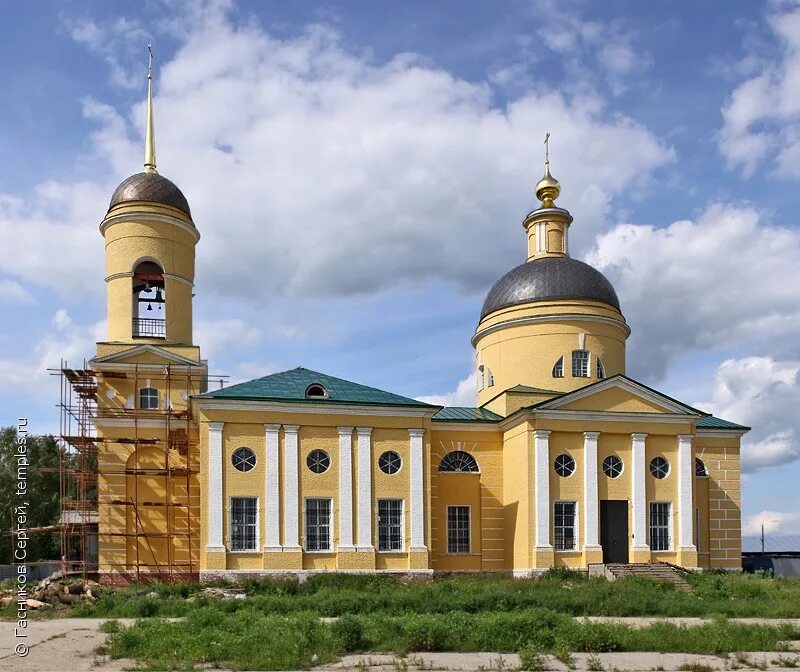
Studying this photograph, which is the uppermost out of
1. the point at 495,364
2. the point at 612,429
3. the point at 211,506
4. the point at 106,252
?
the point at 106,252

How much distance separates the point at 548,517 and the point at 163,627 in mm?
16119

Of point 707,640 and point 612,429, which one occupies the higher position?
point 612,429

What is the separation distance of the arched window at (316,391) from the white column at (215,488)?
2.91 metres

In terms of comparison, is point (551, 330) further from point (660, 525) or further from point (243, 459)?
point (243, 459)

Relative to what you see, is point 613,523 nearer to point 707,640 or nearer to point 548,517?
point 548,517

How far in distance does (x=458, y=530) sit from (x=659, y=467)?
6957 mm

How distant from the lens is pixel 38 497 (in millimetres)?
46125

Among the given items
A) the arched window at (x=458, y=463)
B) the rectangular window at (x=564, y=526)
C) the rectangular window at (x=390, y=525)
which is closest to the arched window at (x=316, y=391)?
the rectangular window at (x=390, y=525)

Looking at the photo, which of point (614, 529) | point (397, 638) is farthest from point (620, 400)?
point (397, 638)

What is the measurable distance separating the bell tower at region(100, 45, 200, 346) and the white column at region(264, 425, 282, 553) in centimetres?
461

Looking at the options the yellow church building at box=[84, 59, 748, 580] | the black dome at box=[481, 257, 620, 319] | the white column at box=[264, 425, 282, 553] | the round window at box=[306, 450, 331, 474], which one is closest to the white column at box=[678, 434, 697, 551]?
the yellow church building at box=[84, 59, 748, 580]

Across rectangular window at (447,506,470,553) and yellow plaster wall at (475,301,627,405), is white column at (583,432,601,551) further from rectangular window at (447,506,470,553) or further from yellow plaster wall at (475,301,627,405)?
rectangular window at (447,506,470,553)

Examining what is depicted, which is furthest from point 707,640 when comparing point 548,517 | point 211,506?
point 211,506

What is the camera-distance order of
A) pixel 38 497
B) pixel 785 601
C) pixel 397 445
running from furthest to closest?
pixel 38 497, pixel 397 445, pixel 785 601
